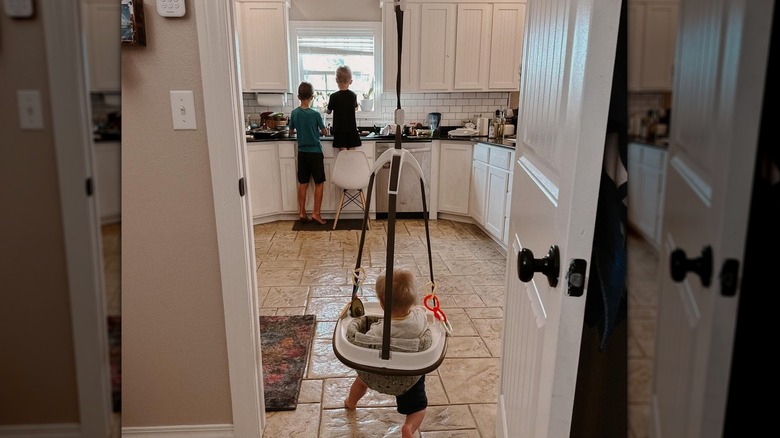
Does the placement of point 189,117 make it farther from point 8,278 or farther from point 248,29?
point 248,29

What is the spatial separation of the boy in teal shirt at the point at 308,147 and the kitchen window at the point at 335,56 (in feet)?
3.57

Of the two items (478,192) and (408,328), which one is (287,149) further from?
(408,328)

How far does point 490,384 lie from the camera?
214 cm

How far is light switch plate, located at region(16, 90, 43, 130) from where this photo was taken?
0.67 feet

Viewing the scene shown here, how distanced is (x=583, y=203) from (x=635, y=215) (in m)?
0.41

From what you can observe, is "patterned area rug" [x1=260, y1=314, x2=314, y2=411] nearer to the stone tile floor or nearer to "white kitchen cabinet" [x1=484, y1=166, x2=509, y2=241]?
the stone tile floor

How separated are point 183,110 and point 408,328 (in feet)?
3.41

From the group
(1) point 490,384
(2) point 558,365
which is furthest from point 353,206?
(2) point 558,365

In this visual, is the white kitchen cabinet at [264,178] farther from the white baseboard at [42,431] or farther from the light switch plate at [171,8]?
the white baseboard at [42,431]

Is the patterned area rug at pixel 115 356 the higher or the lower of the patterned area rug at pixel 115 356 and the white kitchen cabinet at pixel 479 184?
the higher

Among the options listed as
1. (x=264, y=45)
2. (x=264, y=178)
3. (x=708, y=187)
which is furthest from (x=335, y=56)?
(x=708, y=187)

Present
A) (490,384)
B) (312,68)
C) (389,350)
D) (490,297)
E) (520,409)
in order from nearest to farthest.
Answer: (520,409) → (389,350) → (490,384) → (490,297) → (312,68)

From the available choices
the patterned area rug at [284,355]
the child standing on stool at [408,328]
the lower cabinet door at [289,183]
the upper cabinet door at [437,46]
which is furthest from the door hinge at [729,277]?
the upper cabinet door at [437,46]

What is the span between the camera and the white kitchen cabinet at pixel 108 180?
243 mm
